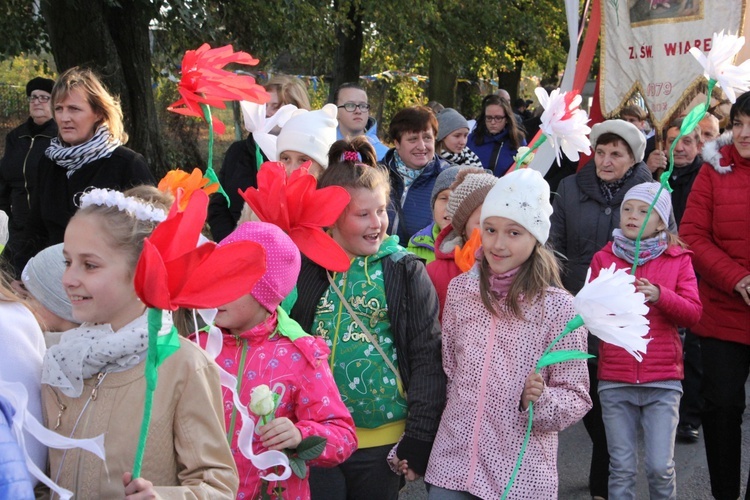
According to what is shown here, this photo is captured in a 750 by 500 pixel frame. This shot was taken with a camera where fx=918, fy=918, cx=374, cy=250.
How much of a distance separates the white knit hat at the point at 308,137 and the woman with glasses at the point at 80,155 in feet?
2.39

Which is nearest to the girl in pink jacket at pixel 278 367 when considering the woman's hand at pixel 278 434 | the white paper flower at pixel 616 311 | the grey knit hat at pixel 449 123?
the woman's hand at pixel 278 434

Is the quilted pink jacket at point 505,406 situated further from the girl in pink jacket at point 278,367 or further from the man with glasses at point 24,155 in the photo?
the man with glasses at point 24,155

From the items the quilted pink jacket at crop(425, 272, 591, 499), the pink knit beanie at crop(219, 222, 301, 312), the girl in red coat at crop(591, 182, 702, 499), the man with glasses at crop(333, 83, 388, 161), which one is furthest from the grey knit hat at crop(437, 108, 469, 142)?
the pink knit beanie at crop(219, 222, 301, 312)

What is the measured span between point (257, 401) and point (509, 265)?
1188 mm

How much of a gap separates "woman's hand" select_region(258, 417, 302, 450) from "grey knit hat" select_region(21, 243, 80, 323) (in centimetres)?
72

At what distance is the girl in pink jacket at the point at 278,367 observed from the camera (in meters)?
2.67

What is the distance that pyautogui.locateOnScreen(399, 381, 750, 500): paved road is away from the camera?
489cm

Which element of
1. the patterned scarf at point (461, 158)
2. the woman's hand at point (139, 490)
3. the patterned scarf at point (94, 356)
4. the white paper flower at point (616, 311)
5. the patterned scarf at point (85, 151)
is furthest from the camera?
the patterned scarf at point (461, 158)

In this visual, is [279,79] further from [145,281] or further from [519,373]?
[145,281]

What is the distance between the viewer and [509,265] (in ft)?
10.4

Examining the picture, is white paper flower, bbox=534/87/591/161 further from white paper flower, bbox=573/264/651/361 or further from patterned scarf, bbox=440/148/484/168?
patterned scarf, bbox=440/148/484/168

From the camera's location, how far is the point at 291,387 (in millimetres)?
2723

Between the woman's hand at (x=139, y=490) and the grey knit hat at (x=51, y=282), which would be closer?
the woman's hand at (x=139, y=490)

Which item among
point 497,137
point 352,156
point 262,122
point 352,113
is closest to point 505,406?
point 352,156
